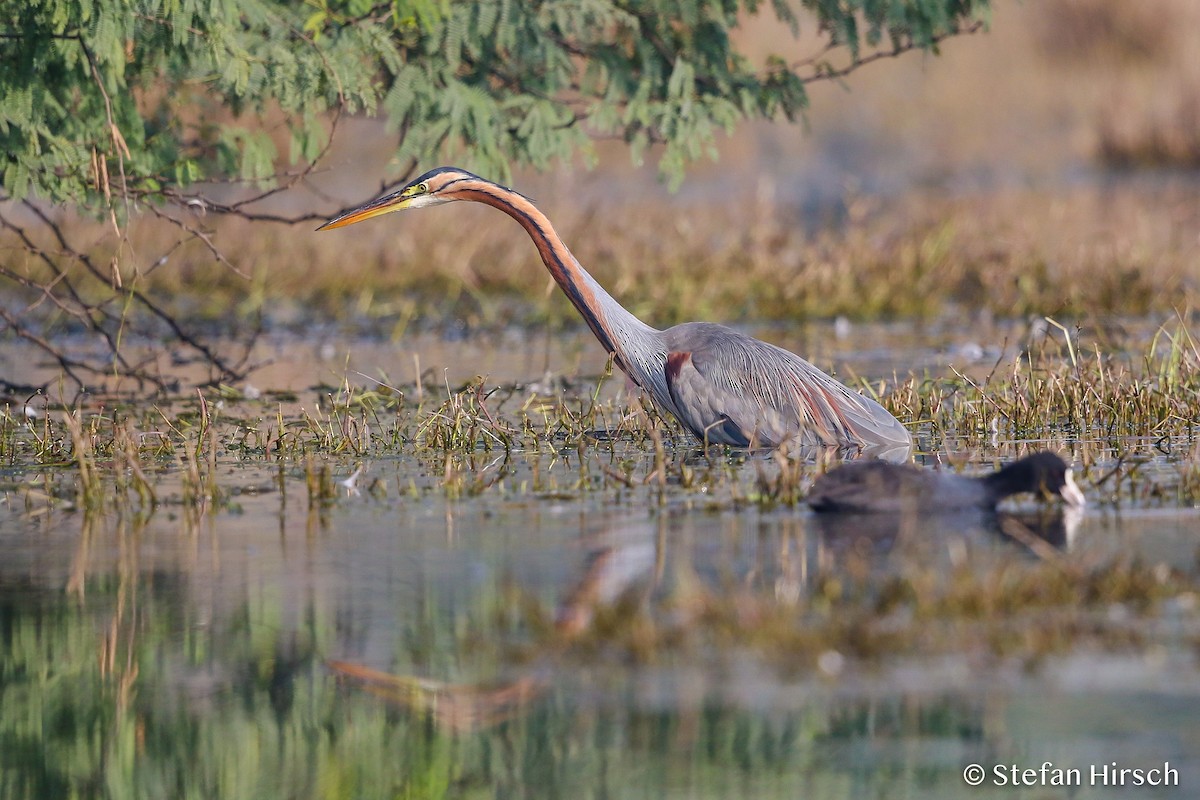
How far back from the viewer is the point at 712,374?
24.9 feet

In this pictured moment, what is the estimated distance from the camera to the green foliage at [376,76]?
795cm

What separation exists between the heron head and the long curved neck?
0.04m

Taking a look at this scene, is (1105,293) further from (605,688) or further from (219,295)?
(605,688)

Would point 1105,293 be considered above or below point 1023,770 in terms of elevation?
above

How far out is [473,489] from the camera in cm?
670

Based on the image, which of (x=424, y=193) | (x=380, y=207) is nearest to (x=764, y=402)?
(x=424, y=193)

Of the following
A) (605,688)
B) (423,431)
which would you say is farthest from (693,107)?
(605,688)

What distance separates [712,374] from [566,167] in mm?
1958

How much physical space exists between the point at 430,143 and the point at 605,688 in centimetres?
498

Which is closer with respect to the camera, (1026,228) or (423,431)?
(423,431)

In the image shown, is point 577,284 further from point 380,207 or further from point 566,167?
point 566,167

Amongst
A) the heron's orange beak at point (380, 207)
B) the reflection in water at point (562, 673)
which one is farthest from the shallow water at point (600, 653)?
the heron's orange beak at point (380, 207)

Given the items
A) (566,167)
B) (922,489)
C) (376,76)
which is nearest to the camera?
(922,489)

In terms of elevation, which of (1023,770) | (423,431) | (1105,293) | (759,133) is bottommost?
(1023,770)
